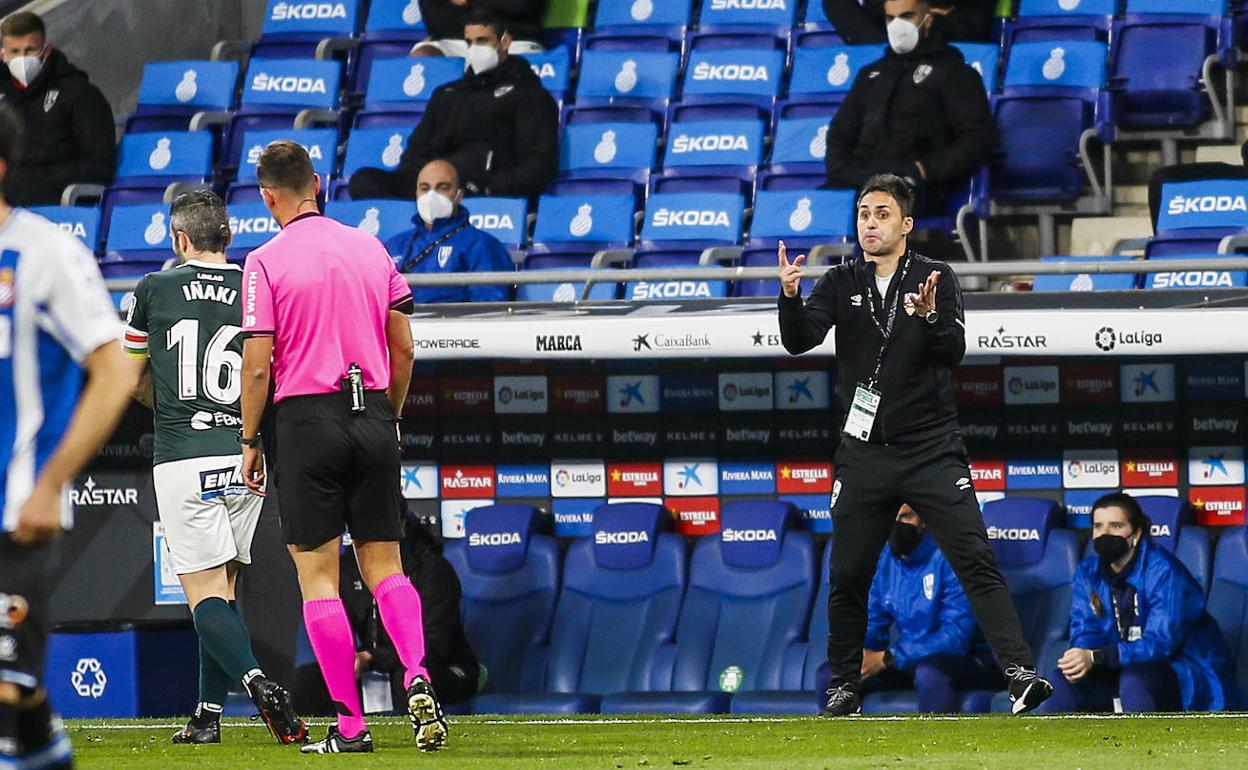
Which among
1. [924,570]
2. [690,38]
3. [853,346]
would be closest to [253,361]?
[853,346]

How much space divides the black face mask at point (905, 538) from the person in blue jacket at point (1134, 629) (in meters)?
0.81

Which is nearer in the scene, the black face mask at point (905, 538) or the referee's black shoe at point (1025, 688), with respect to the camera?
the referee's black shoe at point (1025, 688)

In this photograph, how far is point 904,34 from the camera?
1202 centimetres

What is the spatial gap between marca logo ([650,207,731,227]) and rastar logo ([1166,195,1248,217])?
7.74ft

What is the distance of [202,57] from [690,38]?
4.30m

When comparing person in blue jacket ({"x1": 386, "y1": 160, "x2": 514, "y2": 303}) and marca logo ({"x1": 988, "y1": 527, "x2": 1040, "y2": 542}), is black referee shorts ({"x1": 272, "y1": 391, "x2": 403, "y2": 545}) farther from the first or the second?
marca logo ({"x1": 988, "y1": 527, "x2": 1040, "y2": 542})

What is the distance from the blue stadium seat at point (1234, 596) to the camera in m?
9.99

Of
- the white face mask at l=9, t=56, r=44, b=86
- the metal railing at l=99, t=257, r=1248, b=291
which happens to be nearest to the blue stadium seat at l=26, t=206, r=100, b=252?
the white face mask at l=9, t=56, r=44, b=86

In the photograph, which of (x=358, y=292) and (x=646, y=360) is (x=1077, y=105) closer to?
(x=646, y=360)

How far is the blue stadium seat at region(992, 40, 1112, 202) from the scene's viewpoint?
39.1 feet

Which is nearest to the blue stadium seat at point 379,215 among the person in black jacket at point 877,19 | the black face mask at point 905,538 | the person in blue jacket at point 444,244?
the person in blue jacket at point 444,244

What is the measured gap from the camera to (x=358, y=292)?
6.72m

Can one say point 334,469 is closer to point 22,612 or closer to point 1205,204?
point 22,612

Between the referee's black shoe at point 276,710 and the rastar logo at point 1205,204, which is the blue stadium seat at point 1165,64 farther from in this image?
the referee's black shoe at point 276,710
